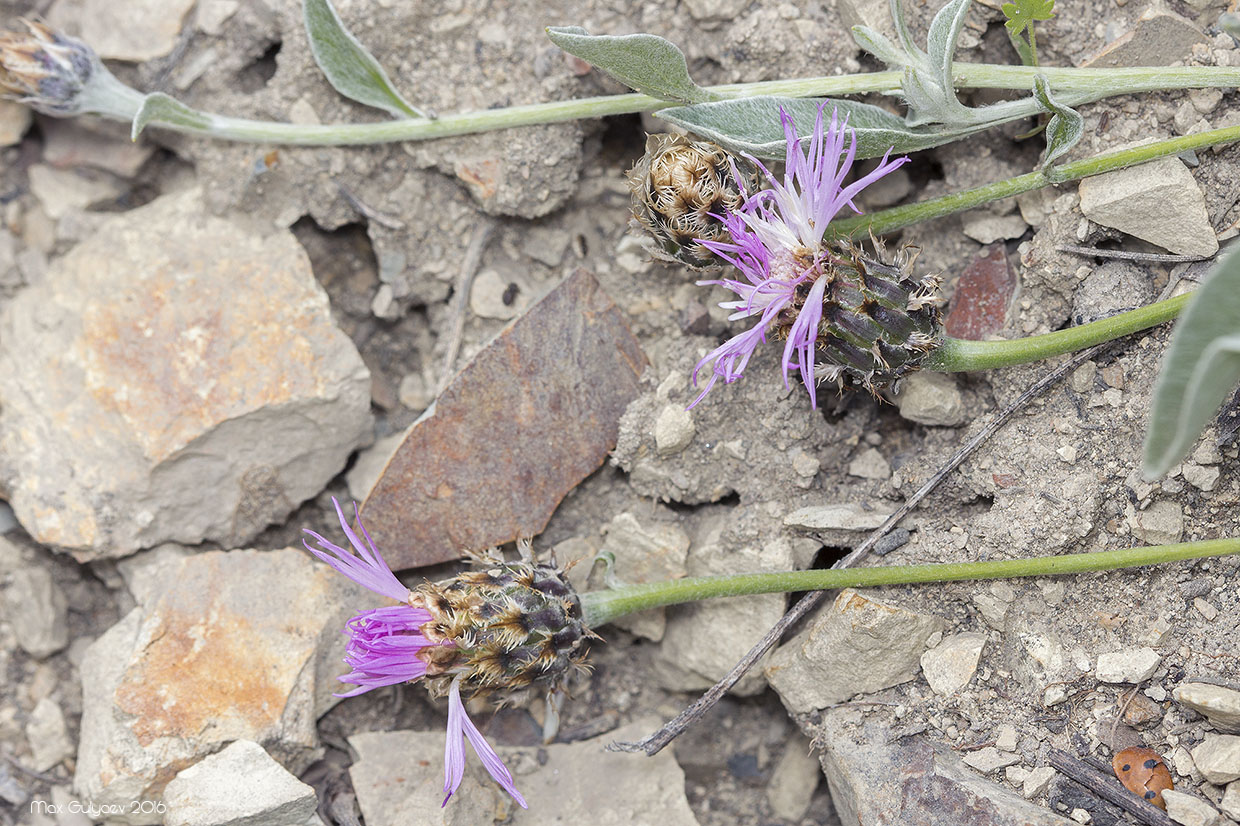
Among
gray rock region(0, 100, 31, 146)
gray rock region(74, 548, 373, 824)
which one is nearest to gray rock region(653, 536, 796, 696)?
gray rock region(74, 548, 373, 824)

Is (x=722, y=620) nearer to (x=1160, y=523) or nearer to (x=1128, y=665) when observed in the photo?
(x=1128, y=665)

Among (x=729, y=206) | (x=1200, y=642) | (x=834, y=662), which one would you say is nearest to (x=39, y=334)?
(x=729, y=206)

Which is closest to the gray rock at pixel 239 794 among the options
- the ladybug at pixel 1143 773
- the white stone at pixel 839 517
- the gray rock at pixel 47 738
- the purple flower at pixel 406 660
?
the purple flower at pixel 406 660

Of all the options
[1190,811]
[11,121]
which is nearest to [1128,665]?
[1190,811]

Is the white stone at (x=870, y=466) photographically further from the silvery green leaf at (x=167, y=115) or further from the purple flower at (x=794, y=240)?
the silvery green leaf at (x=167, y=115)

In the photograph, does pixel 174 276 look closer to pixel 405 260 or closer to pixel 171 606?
pixel 405 260

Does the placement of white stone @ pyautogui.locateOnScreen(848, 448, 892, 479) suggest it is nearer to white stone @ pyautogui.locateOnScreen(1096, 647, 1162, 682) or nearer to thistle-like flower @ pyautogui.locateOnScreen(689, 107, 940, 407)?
thistle-like flower @ pyautogui.locateOnScreen(689, 107, 940, 407)
